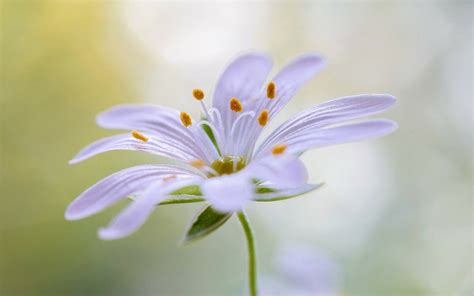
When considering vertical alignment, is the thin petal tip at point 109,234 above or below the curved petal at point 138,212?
below

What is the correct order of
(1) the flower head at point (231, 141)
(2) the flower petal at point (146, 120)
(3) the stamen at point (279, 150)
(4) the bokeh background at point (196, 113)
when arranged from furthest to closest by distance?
(4) the bokeh background at point (196, 113) < (2) the flower petal at point (146, 120) < (3) the stamen at point (279, 150) < (1) the flower head at point (231, 141)

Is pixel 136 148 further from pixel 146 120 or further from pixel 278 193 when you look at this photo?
pixel 278 193

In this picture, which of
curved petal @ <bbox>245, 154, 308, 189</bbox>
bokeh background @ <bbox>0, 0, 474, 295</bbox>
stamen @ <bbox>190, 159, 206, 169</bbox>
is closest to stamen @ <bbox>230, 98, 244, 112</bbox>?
stamen @ <bbox>190, 159, 206, 169</bbox>

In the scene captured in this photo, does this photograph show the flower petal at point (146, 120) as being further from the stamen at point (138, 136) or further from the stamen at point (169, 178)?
the stamen at point (169, 178)

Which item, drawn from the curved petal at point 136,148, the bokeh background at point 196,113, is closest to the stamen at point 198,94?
the curved petal at point 136,148

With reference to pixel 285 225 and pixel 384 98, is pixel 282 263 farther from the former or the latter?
pixel 285 225

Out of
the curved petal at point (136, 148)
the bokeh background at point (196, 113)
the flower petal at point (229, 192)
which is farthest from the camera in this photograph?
the bokeh background at point (196, 113)

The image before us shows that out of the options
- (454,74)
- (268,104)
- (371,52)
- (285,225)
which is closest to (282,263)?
(268,104)
